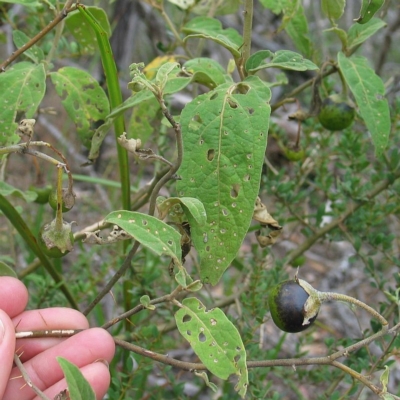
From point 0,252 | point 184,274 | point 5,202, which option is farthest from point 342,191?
point 0,252

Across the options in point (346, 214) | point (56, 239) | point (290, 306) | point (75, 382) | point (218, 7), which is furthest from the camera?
point (218, 7)

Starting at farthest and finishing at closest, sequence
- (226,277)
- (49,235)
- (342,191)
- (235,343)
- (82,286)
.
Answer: (226,277) < (82,286) < (342,191) < (49,235) < (235,343)

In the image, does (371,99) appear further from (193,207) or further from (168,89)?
(193,207)

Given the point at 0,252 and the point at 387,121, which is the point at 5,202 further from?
the point at 0,252

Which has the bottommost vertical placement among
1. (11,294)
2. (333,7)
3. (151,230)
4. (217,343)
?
(11,294)

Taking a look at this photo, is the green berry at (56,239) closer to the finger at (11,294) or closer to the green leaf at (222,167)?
the finger at (11,294)

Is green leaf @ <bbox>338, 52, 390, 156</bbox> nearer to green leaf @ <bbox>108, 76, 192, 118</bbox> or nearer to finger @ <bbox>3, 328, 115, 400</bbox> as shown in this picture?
green leaf @ <bbox>108, 76, 192, 118</bbox>

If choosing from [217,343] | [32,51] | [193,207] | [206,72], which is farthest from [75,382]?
[32,51]
